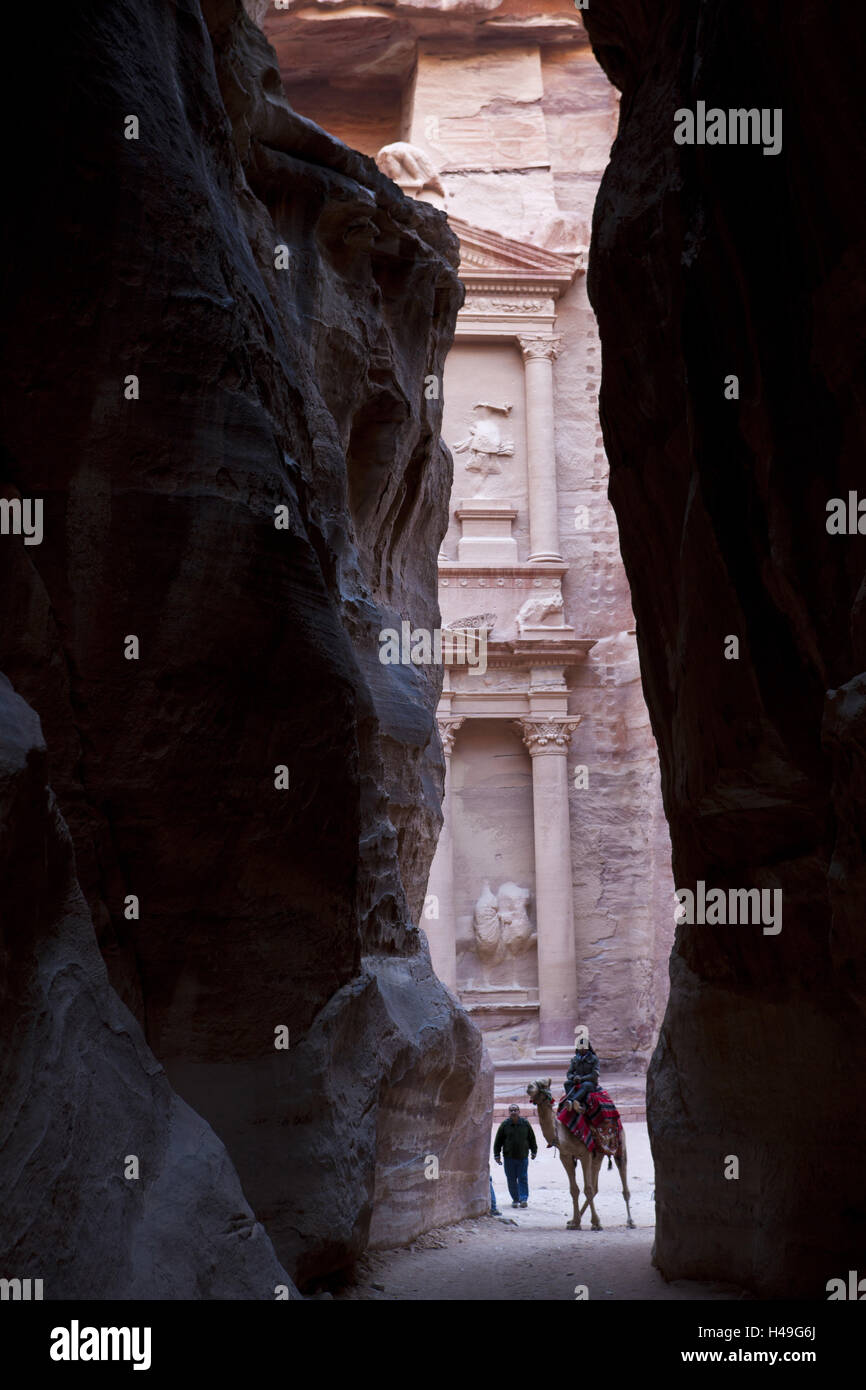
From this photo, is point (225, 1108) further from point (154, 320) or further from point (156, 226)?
point (156, 226)

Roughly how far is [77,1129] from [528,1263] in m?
5.79

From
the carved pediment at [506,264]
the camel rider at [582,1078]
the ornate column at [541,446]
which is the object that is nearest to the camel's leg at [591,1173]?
the camel rider at [582,1078]

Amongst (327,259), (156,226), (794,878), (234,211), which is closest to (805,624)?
(794,878)

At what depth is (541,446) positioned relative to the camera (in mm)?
25031

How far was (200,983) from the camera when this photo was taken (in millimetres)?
7516

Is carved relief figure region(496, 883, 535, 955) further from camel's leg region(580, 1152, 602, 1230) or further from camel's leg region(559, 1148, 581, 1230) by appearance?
camel's leg region(580, 1152, 602, 1230)

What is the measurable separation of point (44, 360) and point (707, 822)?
15.3 ft

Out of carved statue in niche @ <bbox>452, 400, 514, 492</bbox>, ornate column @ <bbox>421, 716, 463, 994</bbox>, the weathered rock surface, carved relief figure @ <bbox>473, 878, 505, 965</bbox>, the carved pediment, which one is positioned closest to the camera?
the weathered rock surface

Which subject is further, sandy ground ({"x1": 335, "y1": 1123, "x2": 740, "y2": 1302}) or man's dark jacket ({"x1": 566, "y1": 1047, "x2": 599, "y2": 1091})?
man's dark jacket ({"x1": 566, "y1": 1047, "x2": 599, "y2": 1091})

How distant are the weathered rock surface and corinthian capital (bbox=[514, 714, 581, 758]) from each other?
1803 centimetres

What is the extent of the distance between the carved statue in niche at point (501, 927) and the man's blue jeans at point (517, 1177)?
368 inches

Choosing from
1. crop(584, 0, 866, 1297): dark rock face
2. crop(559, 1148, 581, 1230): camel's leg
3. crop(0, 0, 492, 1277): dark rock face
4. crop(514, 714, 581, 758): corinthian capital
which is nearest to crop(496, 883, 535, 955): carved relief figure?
crop(514, 714, 581, 758): corinthian capital

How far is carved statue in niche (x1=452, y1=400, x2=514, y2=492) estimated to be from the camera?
25219mm

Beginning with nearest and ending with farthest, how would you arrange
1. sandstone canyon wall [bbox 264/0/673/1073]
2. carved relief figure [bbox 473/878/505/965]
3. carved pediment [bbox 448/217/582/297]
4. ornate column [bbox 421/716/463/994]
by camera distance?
ornate column [bbox 421/716/463/994]
carved relief figure [bbox 473/878/505/965]
sandstone canyon wall [bbox 264/0/673/1073]
carved pediment [bbox 448/217/582/297]
